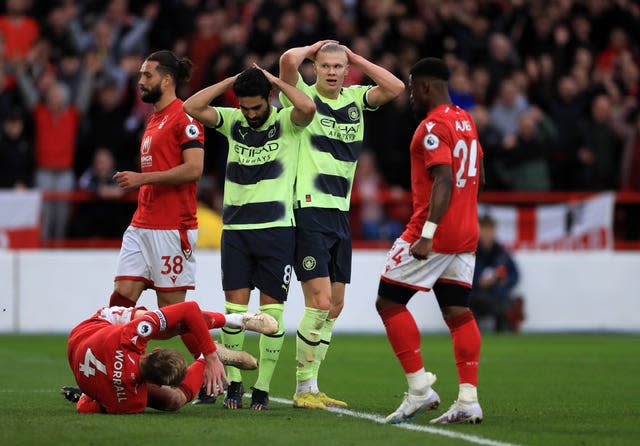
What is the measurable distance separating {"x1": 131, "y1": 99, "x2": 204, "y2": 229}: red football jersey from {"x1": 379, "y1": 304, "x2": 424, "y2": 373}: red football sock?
7.63ft

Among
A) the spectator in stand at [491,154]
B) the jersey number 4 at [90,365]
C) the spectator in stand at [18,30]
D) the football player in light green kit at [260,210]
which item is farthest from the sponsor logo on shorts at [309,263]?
the spectator in stand at [18,30]

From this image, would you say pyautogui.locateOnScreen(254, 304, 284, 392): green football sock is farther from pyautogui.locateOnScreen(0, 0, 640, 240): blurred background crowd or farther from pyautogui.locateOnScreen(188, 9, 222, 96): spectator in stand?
pyautogui.locateOnScreen(188, 9, 222, 96): spectator in stand

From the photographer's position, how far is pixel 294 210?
10555mm

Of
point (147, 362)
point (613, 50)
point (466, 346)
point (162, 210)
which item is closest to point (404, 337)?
point (466, 346)

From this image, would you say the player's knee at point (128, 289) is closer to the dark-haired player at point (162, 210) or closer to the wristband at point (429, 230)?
the dark-haired player at point (162, 210)

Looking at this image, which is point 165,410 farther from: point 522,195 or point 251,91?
point 522,195

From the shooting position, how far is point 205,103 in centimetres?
1015

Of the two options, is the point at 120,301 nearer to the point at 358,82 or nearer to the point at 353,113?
the point at 353,113

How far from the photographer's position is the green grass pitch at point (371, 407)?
8289mm

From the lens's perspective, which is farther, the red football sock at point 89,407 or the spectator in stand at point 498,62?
the spectator in stand at point 498,62

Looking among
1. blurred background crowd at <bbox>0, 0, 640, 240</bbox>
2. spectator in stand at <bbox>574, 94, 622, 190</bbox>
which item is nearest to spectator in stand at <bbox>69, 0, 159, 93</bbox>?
blurred background crowd at <bbox>0, 0, 640, 240</bbox>

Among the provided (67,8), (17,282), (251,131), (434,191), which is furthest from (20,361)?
(67,8)

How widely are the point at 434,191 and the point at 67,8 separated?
13.2 meters

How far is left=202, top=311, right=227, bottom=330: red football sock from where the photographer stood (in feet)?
31.2
